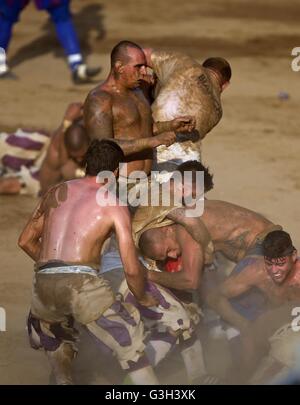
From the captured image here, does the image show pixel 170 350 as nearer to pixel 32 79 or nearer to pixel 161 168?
pixel 161 168

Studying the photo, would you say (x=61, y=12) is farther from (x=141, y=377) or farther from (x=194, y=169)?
(x=141, y=377)

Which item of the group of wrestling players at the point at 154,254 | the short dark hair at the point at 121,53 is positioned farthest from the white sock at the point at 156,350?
the short dark hair at the point at 121,53

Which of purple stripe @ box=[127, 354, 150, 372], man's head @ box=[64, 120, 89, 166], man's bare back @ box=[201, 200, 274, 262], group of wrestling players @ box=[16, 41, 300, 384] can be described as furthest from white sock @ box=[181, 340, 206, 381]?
man's head @ box=[64, 120, 89, 166]

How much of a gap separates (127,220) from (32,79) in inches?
279

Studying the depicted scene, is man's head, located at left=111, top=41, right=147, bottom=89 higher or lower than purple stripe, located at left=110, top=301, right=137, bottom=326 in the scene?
higher

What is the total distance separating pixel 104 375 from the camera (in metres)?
6.91

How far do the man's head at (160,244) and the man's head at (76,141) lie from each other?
6.81 feet

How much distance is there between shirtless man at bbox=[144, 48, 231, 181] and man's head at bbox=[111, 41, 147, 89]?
321mm

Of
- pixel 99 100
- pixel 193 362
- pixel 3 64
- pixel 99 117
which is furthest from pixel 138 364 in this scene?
pixel 3 64

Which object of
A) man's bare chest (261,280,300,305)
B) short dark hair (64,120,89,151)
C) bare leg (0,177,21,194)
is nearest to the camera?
man's bare chest (261,280,300,305)

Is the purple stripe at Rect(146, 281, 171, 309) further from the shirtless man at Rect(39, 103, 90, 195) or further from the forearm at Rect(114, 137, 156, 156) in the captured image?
the shirtless man at Rect(39, 103, 90, 195)

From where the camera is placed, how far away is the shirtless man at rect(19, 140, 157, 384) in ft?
20.6

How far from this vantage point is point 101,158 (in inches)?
252

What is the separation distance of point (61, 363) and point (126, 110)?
70.6 inches
